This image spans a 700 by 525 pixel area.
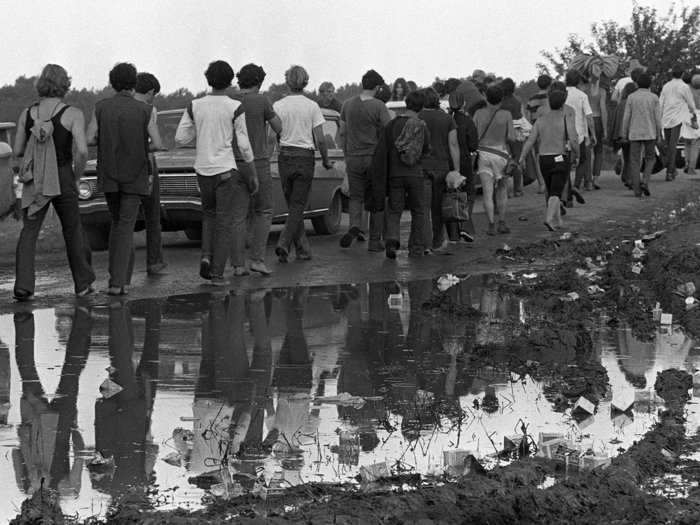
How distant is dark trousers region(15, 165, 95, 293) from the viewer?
12.9 metres

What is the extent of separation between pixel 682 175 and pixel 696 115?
2233 millimetres

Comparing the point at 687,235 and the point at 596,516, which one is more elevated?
the point at 596,516

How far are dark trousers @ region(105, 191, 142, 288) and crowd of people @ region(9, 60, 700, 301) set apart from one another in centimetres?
1

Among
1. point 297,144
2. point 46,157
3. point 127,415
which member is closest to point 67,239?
point 46,157

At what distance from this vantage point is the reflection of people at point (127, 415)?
6711 mm

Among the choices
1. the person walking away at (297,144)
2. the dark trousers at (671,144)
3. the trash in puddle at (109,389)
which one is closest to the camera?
the trash in puddle at (109,389)

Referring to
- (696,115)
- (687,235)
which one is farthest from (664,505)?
(696,115)

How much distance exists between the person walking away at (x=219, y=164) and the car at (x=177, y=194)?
2507 millimetres

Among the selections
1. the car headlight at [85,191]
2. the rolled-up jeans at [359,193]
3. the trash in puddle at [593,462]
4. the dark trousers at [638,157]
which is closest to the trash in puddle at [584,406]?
the trash in puddle at [593,462]

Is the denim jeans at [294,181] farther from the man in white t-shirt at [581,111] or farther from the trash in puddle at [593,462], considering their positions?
the trash in puddle at [593,462]

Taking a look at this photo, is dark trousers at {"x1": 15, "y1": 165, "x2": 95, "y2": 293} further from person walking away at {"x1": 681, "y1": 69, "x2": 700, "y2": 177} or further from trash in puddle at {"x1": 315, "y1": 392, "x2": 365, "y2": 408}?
person walking away at {"x1": 681, "y1": 69, "x2": 700, "y2": 177}

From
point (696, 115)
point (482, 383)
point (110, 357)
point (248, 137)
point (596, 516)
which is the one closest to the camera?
point (596, 516)

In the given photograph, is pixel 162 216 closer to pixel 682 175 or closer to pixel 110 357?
pixel 110 357

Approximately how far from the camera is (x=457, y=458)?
22.2 feet
